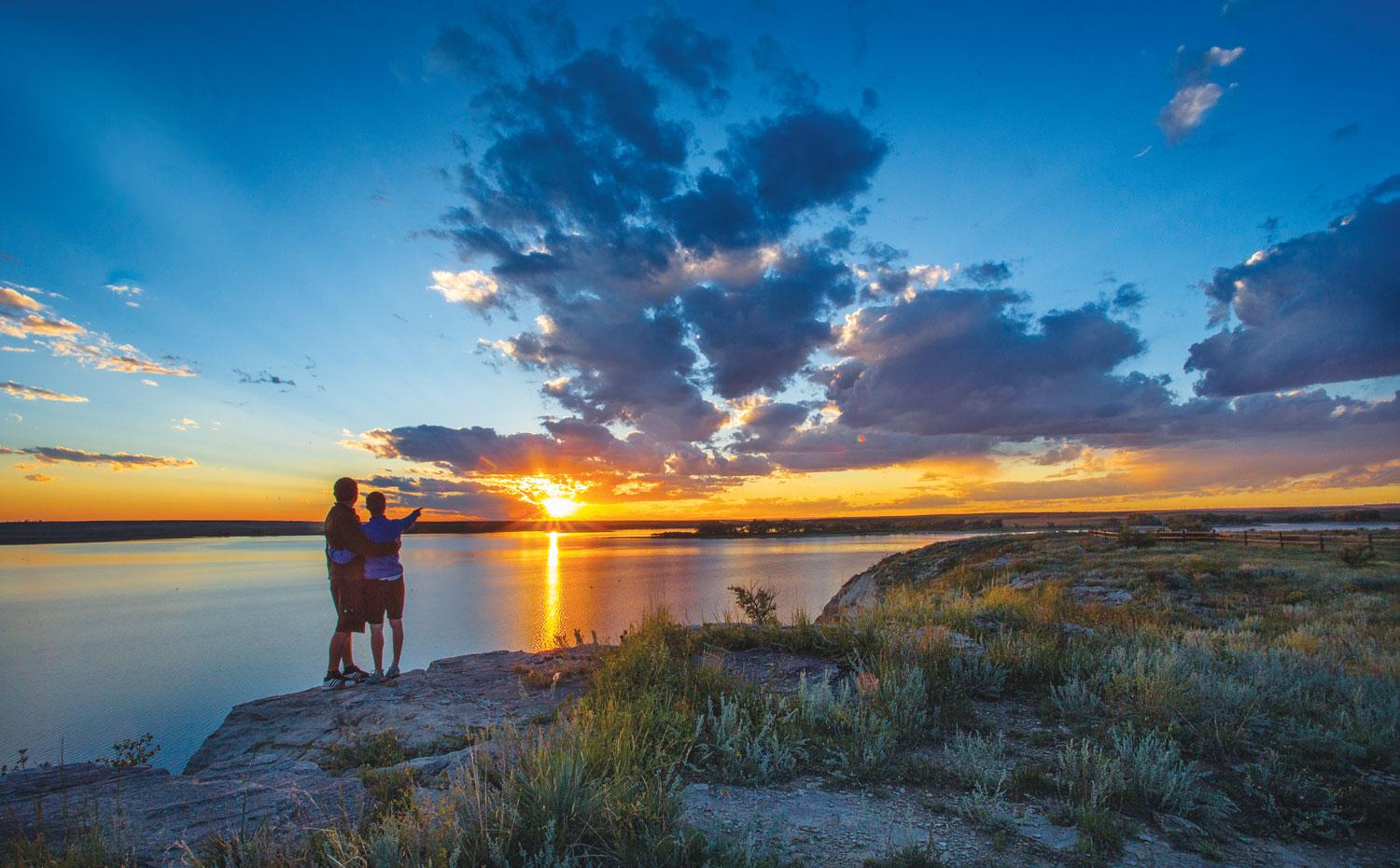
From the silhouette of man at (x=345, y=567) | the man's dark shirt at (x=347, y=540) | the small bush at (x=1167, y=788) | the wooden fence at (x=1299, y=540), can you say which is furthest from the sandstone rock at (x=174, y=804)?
the wooden fence at (x=1299, y=540)

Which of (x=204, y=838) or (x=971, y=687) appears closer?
(x=204, y=838)

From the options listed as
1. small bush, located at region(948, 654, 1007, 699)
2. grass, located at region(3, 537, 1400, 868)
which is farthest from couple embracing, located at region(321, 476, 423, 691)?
small bush, located at region(948, 654, 1007, 699)

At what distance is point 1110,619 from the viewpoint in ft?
33.5

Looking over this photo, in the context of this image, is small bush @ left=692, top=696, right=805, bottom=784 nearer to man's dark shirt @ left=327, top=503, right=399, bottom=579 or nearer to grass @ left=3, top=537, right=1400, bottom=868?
grass @ left=3, top=537, right=1400, bottom=868

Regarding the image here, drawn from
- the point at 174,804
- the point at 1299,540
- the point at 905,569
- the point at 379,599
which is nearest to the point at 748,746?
the point at 174,804

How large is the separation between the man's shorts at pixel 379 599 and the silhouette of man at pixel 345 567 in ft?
0.27

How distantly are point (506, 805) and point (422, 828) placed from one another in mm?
424

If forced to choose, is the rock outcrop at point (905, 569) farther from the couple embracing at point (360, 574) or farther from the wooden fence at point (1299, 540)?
the couple embracing at point (360, 574)

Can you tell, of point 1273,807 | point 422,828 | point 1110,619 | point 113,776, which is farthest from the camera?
point 1110,619

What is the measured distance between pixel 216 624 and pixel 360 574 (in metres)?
19.8

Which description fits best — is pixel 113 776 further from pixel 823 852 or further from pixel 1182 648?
pixel 1182 648

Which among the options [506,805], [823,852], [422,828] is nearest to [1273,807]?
[823,852]

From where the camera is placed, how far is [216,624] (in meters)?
22.8

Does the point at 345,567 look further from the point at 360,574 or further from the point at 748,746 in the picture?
the point at 748,746
